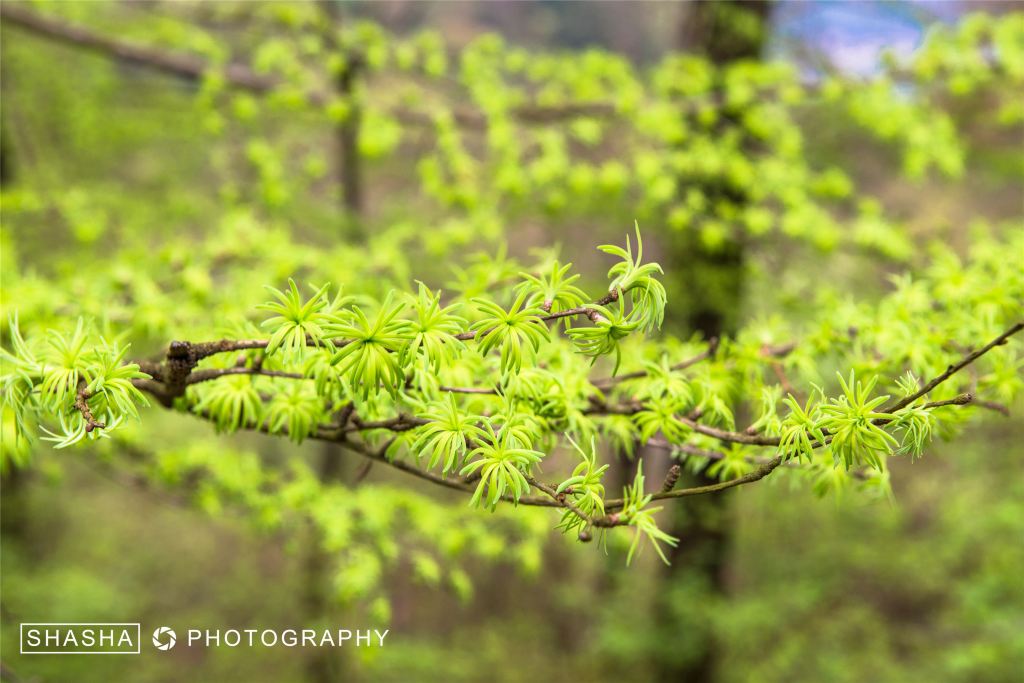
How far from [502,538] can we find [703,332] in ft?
9.64

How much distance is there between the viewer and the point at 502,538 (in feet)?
11.8

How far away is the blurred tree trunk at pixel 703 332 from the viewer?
5445mm

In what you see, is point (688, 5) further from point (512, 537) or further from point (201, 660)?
point (201, 660)

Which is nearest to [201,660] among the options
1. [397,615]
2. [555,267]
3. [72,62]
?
[397,615]

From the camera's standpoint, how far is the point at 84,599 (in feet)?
22.7

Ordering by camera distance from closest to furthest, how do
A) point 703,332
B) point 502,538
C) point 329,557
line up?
point 502,538, point 703,332, point 329,557

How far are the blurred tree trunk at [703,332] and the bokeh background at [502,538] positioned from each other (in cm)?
3

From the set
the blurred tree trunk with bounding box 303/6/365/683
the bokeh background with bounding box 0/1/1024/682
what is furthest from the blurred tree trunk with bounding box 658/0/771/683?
the blurred tree trunk with bounding box 303/6/365/683

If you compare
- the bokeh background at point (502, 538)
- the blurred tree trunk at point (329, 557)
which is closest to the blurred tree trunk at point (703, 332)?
the bokeh background at point (502, 538)

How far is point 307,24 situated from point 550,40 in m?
17.3

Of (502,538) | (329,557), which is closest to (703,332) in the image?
(502,538)

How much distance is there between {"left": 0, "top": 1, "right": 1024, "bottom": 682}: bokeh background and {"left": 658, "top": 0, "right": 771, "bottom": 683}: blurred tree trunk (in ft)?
0.10

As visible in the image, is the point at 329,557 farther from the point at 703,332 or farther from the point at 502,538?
the point at 703,332

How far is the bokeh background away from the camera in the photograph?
15.1ft
